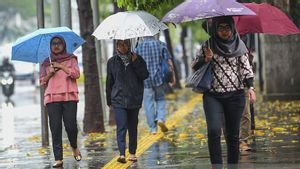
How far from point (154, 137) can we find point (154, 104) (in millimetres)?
730

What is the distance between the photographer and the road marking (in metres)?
10.2

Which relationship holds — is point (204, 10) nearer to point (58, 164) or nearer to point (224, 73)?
point (224, 73)

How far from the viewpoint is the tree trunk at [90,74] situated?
14625 millimetres

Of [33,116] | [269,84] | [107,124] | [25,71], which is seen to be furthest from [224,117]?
[25,71]

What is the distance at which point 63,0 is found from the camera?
14.1 metres

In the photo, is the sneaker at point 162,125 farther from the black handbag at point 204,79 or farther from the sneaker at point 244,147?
the black handbag at point 204,79

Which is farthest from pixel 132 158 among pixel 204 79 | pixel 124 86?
pixel 204 79

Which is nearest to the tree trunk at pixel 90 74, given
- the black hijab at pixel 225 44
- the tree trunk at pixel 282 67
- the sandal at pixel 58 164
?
the sandal at pixel 58 164

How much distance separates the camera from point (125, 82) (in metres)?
10.3

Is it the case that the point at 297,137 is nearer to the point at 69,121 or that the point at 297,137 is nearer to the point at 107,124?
the point at 69,121

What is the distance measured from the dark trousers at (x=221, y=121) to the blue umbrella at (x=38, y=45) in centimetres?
265

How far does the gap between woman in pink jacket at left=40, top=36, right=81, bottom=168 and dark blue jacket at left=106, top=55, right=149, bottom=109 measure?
0.53 meters

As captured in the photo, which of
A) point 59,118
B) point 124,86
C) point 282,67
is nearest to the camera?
point 59,118

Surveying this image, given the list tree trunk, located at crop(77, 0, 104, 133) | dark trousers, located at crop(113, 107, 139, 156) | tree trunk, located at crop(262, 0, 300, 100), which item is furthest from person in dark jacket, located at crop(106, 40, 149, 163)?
tree trunk, located at crop(262, 0, 300, 100)
